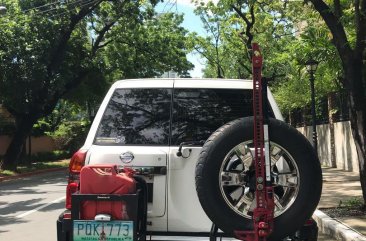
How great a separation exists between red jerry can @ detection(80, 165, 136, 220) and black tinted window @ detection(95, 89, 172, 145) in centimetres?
64

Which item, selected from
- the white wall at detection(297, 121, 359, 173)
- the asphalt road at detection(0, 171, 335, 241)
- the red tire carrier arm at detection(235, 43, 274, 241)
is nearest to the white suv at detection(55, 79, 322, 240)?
the asphalt road at detection(0, 171, 335, 241)

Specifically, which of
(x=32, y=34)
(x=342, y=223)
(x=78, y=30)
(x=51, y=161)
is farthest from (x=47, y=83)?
(x=342, y=223)

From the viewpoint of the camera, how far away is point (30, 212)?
11430 millimetres

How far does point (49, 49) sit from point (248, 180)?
2087 cm

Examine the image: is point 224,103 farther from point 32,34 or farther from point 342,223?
point 32,34

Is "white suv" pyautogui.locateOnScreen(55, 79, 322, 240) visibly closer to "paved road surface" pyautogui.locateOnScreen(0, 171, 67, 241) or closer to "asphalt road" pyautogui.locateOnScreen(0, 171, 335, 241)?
"asphalt road" pyautogui.locateOnScreen(0, 171, 335, 241)

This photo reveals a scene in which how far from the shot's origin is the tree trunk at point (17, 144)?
24672 millimetres

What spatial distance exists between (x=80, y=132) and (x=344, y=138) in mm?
26631

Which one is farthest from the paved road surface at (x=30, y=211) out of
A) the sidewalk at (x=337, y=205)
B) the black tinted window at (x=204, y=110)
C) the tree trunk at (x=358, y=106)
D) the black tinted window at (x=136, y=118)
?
the tree trunk at (x=358, y=106)

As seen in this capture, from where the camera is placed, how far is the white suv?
165 inches

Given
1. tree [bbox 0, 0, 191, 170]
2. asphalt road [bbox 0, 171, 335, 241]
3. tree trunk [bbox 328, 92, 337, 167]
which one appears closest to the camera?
asphalt road [bbox 0, 171, 335, 241]

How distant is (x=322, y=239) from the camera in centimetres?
772

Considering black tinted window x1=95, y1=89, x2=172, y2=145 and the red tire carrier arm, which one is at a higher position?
black tinted window x1=95, y1=89, x2=172, y2=145

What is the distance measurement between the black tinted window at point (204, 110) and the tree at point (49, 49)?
18.5 meters
